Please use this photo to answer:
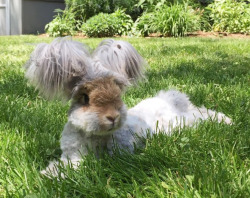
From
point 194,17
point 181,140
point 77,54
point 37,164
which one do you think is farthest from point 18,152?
point 194,17

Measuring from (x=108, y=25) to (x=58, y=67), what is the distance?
32.7 feet

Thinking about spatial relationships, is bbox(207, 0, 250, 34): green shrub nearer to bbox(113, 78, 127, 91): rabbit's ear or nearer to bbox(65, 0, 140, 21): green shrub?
bbox(65, 0, 140, 21): green shrub

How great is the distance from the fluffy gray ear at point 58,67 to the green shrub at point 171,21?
9.25 m

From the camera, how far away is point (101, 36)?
12.2 m

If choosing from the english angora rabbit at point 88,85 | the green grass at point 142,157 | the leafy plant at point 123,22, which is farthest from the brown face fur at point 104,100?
the leafy plant at point 123,22

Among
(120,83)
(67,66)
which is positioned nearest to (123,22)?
(120,83)

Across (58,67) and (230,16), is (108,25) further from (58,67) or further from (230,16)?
(58,67)

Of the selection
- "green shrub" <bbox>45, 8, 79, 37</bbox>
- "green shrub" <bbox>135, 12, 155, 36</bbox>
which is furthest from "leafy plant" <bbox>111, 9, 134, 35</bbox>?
"green shrub" <bbox>45, 8, 79, 37</bbox>

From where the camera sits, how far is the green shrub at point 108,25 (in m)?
11.8

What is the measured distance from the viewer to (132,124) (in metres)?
2.66

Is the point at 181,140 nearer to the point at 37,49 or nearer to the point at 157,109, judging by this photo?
the point at 157,109

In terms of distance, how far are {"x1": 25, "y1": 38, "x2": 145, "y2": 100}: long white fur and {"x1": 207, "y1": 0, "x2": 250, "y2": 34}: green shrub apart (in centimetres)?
991

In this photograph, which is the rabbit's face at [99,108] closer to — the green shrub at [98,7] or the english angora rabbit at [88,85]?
the english angora rabbit at [88,85]

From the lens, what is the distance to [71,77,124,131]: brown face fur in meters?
2.02
